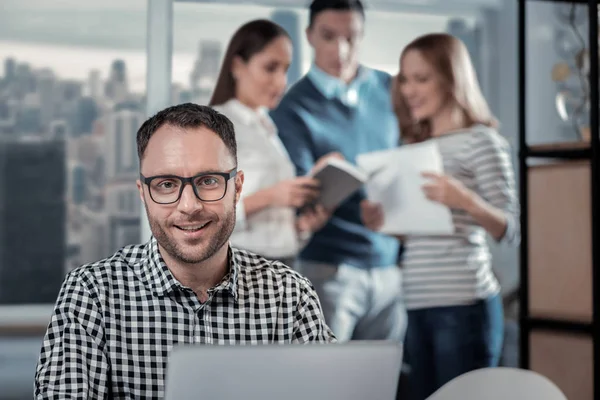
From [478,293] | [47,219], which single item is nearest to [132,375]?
[47,219]

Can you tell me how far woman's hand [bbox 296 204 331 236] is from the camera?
344cm

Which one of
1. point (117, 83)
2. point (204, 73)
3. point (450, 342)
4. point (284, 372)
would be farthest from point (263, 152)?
point (284, 372)

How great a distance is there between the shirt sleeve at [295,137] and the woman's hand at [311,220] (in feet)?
0.54

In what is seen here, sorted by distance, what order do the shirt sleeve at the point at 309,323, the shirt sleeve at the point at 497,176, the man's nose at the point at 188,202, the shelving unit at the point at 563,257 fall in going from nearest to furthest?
the man's nose at the point at 188,202 < the shirt sleeve at the point at 309,323 < the shelving unit at the point at 563,257 < the shirt sleeve at the point at 497,176

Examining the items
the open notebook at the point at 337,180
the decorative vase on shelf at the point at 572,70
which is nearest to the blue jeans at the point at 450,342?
the open notebook at the point at 337,180

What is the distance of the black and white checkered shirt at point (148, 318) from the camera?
1532 millimetres

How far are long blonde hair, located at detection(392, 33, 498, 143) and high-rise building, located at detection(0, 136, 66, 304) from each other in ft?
4.91

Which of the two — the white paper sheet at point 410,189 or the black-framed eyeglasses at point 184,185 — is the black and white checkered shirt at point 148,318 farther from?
the white paper sheet at point 410,189

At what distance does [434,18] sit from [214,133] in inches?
90.0

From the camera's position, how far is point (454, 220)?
357 cm

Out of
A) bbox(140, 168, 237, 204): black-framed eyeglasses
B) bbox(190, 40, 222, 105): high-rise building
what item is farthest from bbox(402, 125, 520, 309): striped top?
bbox(140, 168, 237, 204): black-framed eyeglasses

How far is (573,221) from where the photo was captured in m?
3.15

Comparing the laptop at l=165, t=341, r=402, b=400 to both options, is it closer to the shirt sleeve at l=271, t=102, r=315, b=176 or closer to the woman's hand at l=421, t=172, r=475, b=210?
the shirt sleeve at l=271, t=102, r=315, b=176

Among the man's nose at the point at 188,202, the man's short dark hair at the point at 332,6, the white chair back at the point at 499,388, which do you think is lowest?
the white chair back at the point at 499,388
